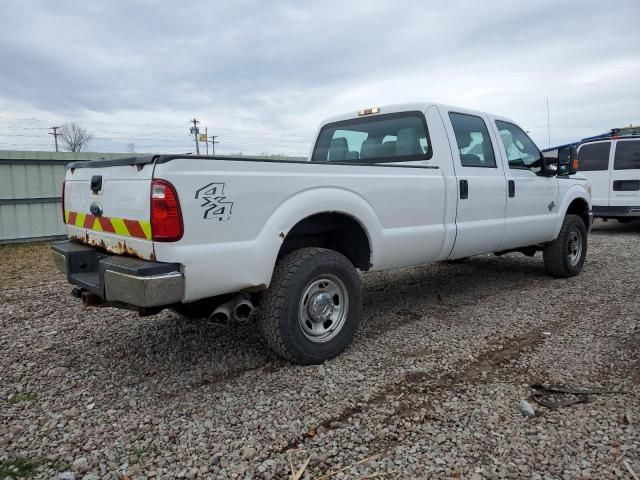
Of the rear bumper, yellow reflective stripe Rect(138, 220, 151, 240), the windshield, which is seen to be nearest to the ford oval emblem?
the rear bumper

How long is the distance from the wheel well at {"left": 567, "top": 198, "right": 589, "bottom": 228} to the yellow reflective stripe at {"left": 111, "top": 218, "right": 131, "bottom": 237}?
554cm

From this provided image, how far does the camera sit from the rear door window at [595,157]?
10753 mm

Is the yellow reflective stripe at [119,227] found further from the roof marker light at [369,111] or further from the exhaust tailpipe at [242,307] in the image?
the roof marker light at [369,111]

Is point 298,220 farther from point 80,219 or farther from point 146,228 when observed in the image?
point 80,219

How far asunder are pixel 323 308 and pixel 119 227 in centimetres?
145

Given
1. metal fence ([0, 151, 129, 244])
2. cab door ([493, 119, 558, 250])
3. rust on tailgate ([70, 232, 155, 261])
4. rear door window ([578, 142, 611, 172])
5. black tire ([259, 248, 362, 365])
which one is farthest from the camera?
rear door window ([578, 142, 611, 172])

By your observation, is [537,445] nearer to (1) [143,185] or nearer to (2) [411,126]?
(1) [143,185]

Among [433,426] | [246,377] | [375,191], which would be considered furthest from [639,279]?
[246,377]

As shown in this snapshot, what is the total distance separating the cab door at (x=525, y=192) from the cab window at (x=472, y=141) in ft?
0.72

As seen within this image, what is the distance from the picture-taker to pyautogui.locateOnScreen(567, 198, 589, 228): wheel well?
6.23 m

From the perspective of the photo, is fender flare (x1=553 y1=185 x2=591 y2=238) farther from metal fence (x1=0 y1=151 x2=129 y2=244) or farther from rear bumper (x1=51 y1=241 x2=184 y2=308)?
metal fence (x1=0 y1=151 x2=129 y2=244)

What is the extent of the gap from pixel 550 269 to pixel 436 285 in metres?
1.52

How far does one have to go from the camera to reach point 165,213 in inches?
102

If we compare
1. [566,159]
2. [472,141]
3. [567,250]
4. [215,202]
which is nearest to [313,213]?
[215,202]
